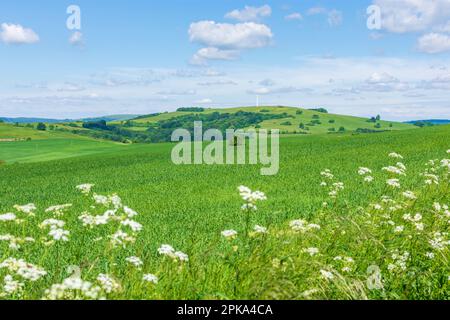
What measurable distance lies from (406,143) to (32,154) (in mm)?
60447

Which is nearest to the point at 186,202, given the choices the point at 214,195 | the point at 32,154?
the point at 214,195

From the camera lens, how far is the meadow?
16.3 ft

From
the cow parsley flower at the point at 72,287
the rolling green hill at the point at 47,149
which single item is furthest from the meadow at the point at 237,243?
the rolling green hill at the point at 47,149

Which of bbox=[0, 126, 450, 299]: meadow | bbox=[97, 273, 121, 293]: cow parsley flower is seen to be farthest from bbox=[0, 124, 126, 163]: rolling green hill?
bbox=[97, 273, 121, 293]: cow parsley flower

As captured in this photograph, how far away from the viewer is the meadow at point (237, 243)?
196 inches

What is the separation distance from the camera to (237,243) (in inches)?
389

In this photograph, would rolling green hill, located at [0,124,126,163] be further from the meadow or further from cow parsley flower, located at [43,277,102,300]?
cow parsley flower, located at [43,277,102,300]

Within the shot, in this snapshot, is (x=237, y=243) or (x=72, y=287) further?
(x=237, y=243)

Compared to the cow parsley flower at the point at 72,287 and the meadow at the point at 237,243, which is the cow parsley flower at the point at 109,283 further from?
the cow parsley flower at the point at 72,287

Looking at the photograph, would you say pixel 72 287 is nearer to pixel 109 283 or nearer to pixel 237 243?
pixel 109 283

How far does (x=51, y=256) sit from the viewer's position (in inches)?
348

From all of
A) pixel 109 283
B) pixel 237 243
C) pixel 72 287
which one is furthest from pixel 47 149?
pixel 72 287

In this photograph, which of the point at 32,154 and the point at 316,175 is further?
the point at 32,154
